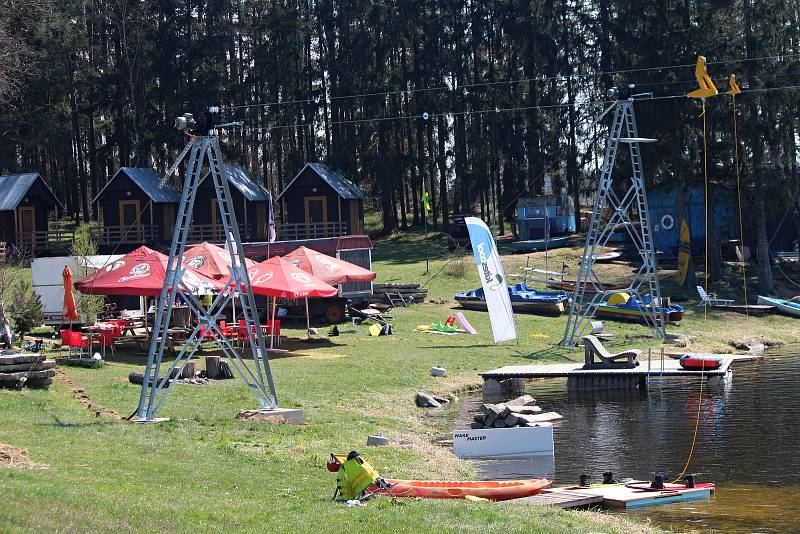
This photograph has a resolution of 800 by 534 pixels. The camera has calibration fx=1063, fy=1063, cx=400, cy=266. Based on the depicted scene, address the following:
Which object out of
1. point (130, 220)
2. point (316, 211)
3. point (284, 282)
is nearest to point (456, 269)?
point (316, 211)

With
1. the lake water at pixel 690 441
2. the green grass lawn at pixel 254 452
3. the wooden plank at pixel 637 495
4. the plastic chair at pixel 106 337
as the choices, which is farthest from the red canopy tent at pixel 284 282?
the wooden plank at pixel 637 495

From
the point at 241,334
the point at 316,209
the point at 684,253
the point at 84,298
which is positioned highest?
the point at 316,209

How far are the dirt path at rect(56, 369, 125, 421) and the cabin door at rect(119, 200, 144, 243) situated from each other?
39146 mm

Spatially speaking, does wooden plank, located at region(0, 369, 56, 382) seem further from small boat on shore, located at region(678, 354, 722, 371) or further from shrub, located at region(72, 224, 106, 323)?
small boat on shore, located at region(678, 354, 722, 371)

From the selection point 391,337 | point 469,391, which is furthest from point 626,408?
point 391,337

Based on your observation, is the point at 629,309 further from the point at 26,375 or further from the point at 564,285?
the point at 26,375

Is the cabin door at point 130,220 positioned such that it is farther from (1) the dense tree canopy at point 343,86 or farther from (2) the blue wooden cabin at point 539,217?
(2) the blue wooden cabin at point 539,217

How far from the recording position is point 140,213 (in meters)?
64.6

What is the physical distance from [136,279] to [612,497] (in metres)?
20.2

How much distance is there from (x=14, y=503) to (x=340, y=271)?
29.1m

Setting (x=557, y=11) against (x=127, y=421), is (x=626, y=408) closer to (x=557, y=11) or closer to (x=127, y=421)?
(x=127, y=421)

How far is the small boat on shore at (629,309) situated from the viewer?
46750 millimetres

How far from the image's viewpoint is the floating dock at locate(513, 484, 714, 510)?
1891 cm

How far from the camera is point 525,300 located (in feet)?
166
